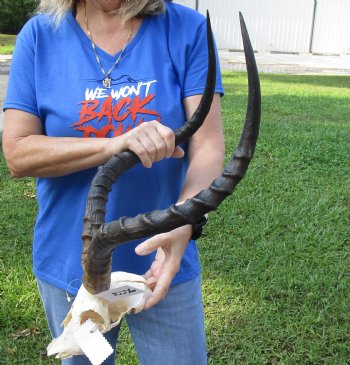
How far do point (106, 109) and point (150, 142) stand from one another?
0.36 m

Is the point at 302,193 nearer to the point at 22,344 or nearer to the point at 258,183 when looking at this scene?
the point at 258,183

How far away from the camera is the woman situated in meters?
1.85

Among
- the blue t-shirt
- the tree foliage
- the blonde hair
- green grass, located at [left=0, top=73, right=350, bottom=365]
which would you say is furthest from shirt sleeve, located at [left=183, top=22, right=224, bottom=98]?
the tree foliage

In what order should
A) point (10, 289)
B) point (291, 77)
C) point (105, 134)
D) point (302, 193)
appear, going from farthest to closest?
point (291, 77)
point (302, 193)
point (10, 289)
point (105, 134)

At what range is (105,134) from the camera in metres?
1.87

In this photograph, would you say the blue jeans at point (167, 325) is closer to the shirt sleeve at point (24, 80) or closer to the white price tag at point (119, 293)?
the white price tag at point (119, 293)

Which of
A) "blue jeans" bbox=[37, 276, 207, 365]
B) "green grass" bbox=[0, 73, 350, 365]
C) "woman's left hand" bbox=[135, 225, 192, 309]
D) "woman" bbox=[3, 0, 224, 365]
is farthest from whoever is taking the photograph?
"green grass" bbox=[0, 73, 350, 365]

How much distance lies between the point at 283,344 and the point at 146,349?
1.75 meters

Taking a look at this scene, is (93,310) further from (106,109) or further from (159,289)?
(106,109)

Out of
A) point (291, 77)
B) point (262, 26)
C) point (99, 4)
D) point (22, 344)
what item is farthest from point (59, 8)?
point (262, 26)

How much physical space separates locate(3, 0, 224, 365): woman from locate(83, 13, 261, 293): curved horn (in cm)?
38

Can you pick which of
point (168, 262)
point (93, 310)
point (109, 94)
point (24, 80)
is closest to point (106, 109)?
point (109, 94)

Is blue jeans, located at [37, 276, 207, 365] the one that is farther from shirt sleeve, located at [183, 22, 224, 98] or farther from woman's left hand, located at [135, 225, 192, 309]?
shirt sleeve, located at [183, 22, 224, 98]

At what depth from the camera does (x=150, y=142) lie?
156cm
